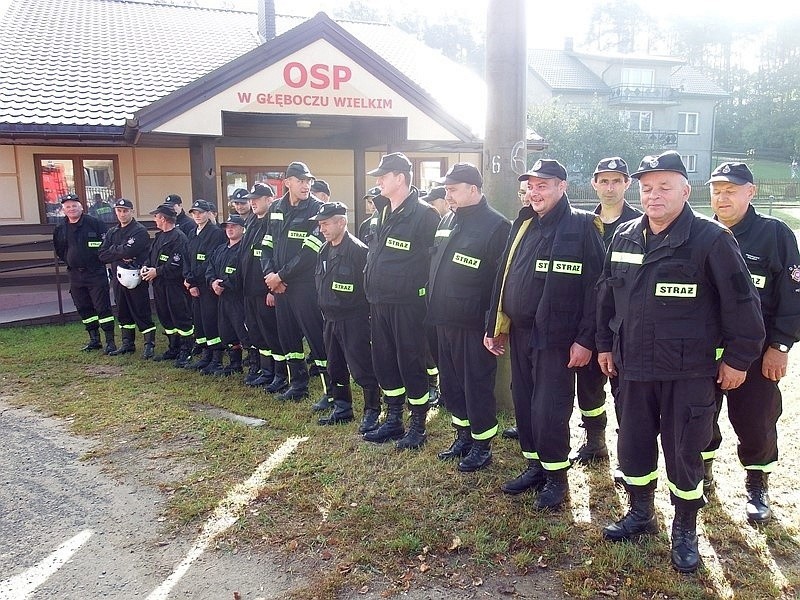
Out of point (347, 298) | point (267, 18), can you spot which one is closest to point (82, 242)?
point (347, 298)

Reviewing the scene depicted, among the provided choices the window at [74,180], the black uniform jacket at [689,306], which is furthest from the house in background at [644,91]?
the black uniform jacket at [689,306]

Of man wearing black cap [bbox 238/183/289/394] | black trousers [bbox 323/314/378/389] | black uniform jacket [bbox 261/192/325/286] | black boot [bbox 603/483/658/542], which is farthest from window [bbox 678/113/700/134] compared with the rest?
black boot [bbox 603/483/658/542]

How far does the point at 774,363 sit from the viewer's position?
354 centimetres

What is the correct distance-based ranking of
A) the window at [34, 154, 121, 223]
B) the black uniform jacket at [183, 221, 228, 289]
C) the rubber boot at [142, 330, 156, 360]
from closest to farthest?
the black uniform jacket at [183, 221, 228, 289] → the rubber boot at [142, 330, 156, 360] → the window at [34, 154, 121, 223]

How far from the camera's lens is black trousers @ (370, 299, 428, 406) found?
4.82 m

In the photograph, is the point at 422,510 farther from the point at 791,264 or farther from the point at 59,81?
the point at 59,81

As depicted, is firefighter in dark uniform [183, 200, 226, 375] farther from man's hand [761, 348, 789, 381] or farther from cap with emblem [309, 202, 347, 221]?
man's hand [761, 348, 789, 381]

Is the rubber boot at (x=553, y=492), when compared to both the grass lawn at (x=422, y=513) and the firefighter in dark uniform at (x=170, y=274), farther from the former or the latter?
the firefighter in dark uniform at (x=170, y=274)

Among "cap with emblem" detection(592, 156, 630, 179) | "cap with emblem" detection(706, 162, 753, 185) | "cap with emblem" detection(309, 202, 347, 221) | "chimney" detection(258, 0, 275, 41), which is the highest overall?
"chimney" detection(258, 0, 275, 41)

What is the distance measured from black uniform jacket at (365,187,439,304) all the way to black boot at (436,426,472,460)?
998 millimetres

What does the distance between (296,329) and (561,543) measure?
340 cm

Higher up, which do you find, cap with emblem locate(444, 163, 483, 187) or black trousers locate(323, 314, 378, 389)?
cap with emblem locate(444, 163, 483, 187)

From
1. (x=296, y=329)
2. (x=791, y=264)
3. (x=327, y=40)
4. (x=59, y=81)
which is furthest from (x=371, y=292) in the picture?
(x=59, y=81)

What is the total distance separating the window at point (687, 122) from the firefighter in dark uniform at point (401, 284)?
151ft
